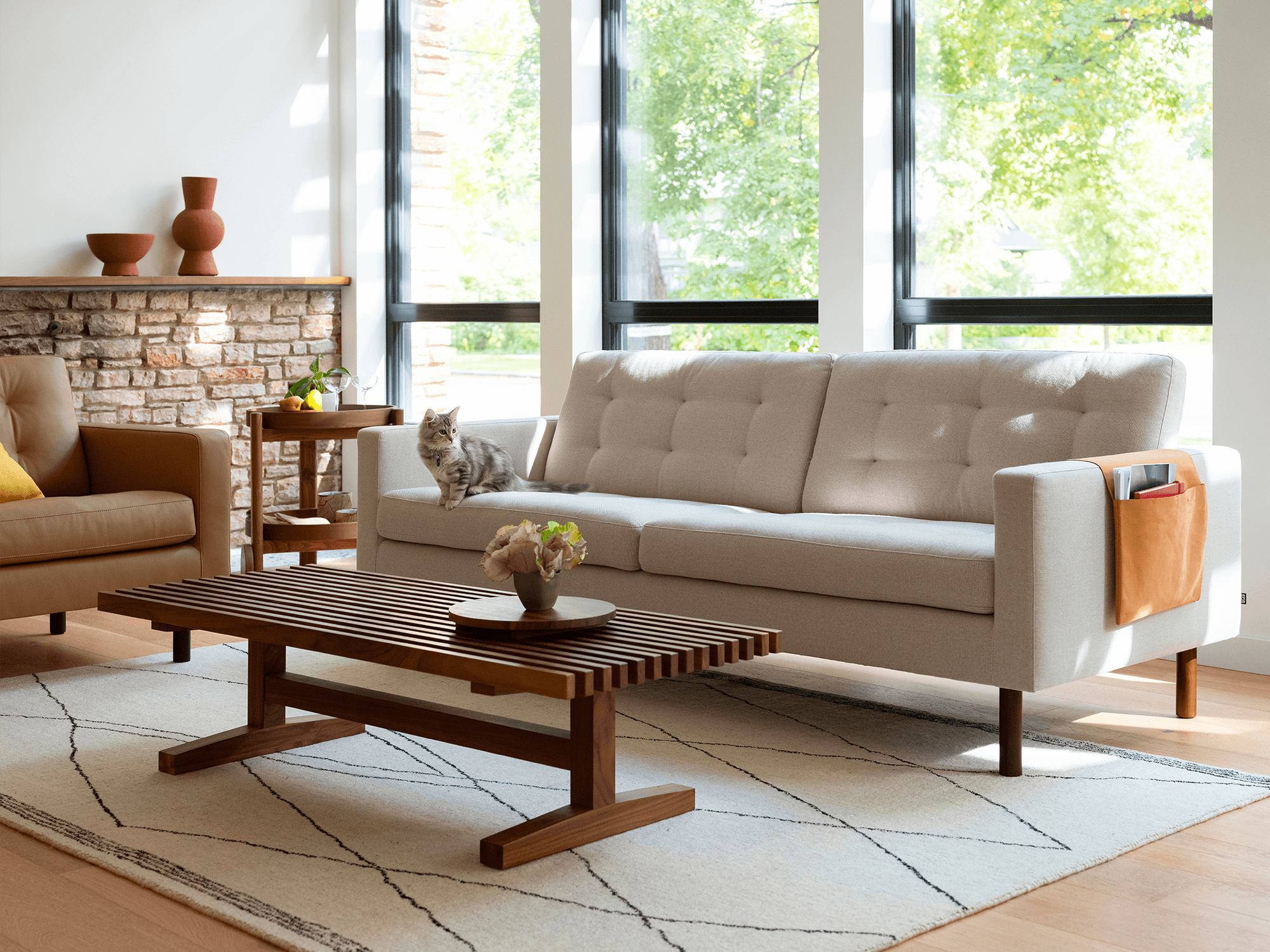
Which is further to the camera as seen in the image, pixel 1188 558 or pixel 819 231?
pixel 819 231

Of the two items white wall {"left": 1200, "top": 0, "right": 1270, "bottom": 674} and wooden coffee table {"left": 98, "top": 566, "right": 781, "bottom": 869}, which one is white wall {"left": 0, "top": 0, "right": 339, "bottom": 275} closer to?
wooden coffee table {"left": 98, "top": 566, "right": 781, "bottom": 869}

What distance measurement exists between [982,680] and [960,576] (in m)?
0.23

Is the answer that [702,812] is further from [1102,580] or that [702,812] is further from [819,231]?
[819,231]

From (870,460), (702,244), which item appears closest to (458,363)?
(702,244)

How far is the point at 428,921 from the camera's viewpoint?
7.48 ft

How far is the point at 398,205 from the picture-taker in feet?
22.6

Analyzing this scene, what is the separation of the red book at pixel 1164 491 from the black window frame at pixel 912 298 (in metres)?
1.20

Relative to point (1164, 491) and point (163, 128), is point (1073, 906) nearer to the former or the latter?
point (1164, 491)

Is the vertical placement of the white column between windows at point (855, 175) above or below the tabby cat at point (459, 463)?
above

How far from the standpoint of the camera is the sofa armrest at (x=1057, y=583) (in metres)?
3.00

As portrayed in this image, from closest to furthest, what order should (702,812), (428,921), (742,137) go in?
(428,921)
(702,812)
(742,137)

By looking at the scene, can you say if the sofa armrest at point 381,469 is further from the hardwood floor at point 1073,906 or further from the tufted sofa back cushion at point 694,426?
the hardwood floor at point 1073,906

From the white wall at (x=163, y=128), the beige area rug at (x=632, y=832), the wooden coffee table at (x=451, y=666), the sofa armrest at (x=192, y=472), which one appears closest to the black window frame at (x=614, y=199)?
the white wall at (x=163, y=128)

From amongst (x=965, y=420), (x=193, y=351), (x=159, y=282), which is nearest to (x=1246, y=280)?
(x=965, y=420)
